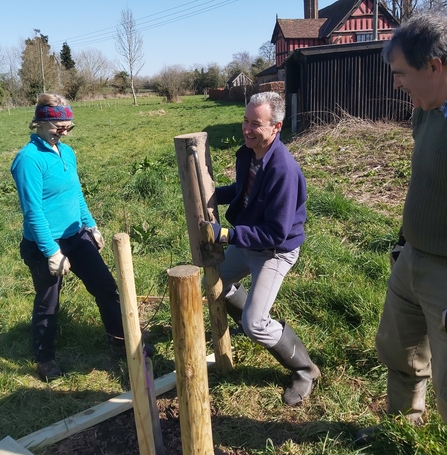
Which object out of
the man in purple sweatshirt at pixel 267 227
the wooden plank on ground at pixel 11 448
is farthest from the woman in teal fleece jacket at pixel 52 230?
the man in purple sweatshirt at pixel 267 227

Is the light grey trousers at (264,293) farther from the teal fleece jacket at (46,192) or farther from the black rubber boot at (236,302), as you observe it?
the teal fleece jacket at (46,192)

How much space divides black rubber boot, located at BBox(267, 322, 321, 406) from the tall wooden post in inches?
16.8

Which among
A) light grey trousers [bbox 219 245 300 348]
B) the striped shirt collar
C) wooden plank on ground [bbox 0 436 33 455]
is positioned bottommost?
wooden plank on ground [bbox 0 436 33 455]

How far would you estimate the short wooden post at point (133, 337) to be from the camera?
2.14 m

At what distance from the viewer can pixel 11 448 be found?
2682 mm

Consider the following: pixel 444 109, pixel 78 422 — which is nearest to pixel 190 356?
pixel 78 422

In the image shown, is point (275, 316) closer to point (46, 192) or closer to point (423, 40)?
point (46, 192)

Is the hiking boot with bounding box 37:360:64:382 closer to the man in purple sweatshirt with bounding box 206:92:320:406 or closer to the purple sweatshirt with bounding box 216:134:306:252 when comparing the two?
the man in purple sweatshirt with bounding box 206:92:320:406

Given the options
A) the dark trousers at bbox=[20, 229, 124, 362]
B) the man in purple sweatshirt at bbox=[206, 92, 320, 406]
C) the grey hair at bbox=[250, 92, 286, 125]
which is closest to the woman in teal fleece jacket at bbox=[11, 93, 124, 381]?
the dark trousers at bbox=[20, 229, 124, 362]

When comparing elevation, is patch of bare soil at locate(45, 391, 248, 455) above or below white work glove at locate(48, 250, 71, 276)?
below

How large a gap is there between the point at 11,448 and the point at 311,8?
51.1 metres

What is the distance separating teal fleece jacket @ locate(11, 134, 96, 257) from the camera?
306 cm

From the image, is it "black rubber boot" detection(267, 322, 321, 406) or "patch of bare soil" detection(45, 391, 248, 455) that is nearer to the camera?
"patch of bare soil" detection(45, 391, 248, 455)

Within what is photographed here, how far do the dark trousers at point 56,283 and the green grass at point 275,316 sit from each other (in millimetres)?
295
